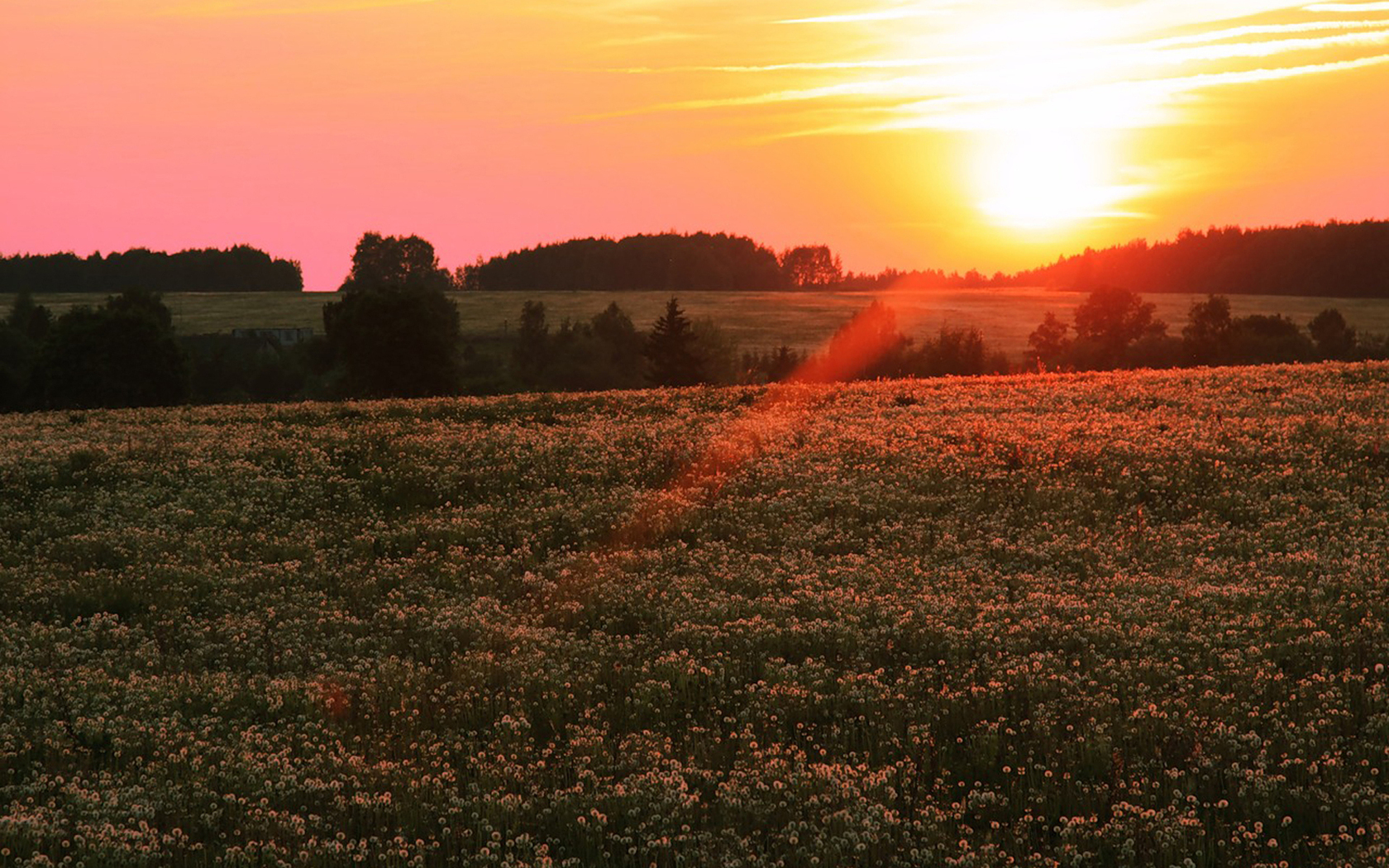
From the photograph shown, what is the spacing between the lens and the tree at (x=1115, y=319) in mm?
121875

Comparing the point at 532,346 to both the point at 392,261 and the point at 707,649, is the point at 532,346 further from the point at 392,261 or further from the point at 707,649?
the point at 707,649

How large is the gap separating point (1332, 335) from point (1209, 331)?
11.7 metres

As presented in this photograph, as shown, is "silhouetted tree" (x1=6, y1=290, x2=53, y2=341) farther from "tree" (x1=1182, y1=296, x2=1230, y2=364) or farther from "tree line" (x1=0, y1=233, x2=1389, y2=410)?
"tree" (x1=1182, y1=296, x2=1230, y2=364)

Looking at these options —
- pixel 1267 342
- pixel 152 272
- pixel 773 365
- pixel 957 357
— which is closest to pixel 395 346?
pixel 773 365

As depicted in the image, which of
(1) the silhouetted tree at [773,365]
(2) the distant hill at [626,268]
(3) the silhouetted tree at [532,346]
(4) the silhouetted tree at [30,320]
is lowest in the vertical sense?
(1) the silhouetted tree at [773,365]

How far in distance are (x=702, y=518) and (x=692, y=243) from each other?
584ft

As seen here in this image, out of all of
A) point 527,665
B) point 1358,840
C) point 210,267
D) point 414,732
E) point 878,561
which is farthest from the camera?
point 210,267

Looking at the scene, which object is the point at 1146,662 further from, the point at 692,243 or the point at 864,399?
the point at 692,243

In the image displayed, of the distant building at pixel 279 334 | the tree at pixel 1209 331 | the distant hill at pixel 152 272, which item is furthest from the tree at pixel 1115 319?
the distant hill at pixel 152 272

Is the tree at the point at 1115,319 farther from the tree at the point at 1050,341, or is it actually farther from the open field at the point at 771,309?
the open field at the point at 771,309

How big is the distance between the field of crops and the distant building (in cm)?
10412

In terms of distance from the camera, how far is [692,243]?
19662 cm

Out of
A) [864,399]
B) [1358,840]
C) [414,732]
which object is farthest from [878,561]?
[864,399]

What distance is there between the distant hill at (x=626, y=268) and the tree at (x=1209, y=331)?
308ft
